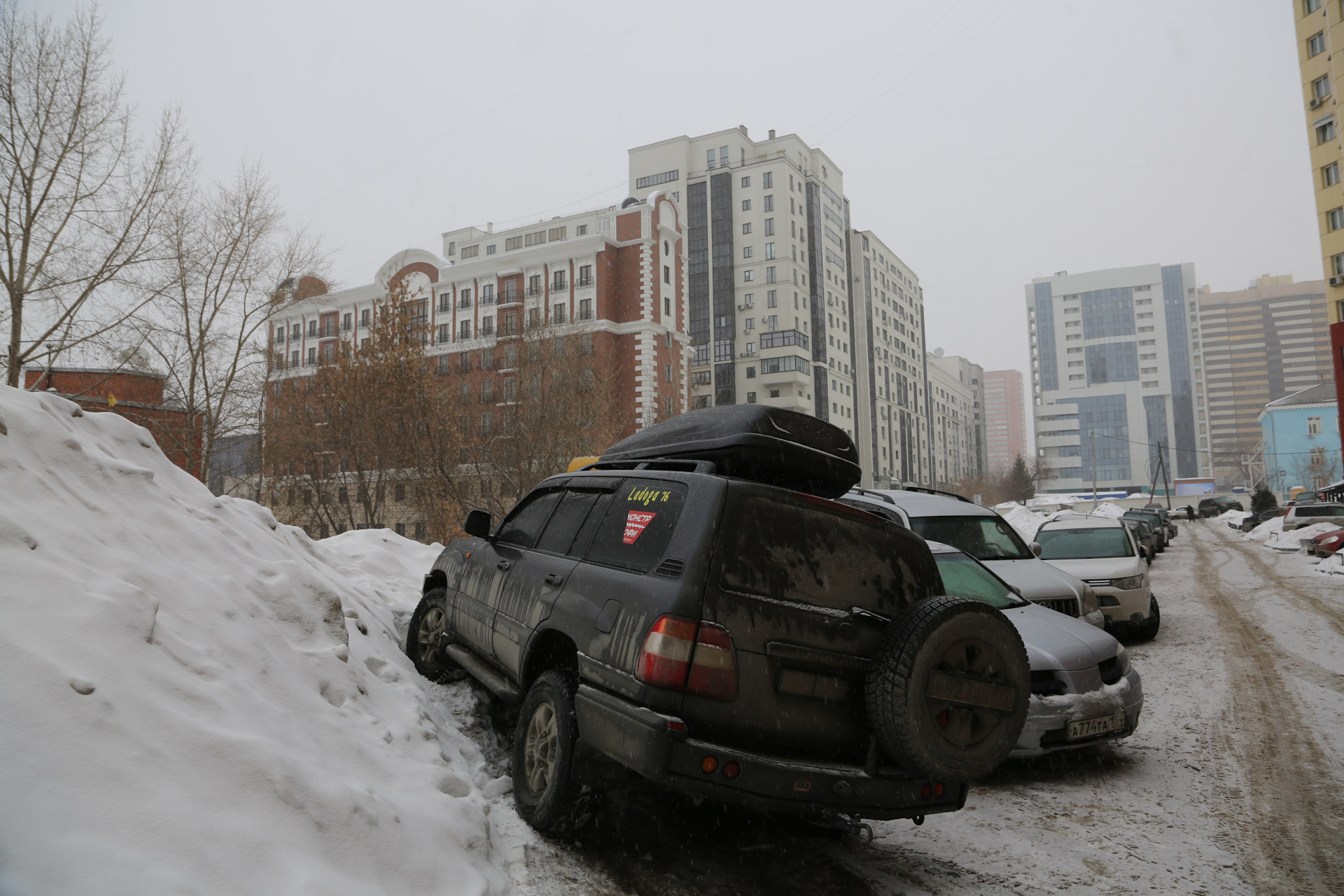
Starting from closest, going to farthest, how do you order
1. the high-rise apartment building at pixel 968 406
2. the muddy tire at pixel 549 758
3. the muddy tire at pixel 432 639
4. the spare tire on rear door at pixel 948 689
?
the spare tire on rear door at pixel 948 689, the muddy tire at pixel 549 758, the muddy tire at pixel 432 639, the high-rise apartment building at pixel 968 406

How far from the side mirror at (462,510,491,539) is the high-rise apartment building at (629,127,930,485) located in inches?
2749

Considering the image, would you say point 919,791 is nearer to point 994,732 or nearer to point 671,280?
point 994,732

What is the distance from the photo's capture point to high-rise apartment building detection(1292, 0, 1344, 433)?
4166 cm

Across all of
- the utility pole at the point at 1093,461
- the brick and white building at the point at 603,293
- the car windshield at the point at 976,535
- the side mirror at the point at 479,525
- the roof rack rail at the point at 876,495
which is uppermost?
the brick and white building at the point at 603,293

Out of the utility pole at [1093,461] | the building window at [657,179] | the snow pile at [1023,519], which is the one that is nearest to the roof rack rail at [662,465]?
the snow pile at [1023,519]

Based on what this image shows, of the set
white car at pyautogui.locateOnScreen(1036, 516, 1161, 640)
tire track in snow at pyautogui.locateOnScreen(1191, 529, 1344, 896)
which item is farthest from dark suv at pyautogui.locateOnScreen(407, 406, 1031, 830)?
white car at pyautogui.locateOnScreen(1036, 516, 1161, 640)

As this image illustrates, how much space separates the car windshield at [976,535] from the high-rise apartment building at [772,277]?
216ft

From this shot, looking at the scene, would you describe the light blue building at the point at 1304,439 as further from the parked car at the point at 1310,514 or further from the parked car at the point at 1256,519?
the parked car at the point at 1310,514

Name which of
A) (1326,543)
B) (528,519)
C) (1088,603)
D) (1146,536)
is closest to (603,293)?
(1146,536)

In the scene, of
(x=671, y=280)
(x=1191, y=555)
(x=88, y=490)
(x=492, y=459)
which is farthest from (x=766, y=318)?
(x=88, y=490)

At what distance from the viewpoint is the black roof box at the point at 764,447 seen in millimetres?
4453

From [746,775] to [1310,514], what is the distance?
39474mm

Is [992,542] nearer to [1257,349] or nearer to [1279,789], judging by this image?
[1279,789]

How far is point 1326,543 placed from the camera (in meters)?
22.0
